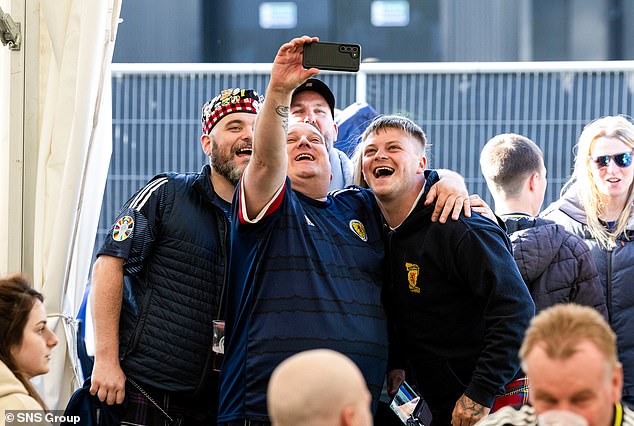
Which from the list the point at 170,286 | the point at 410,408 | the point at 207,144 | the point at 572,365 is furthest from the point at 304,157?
the point at 572,365

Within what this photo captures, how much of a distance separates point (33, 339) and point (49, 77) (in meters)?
1.31

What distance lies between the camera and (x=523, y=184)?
4488 mm

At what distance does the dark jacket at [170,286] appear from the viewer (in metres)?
3.83

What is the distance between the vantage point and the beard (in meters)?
4.05

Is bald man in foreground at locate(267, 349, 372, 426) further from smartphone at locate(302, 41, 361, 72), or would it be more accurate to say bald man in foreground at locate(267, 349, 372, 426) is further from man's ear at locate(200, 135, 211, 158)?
man's ear at locate(200, 135, 211, 158)

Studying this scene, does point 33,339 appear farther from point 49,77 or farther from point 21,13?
point 21,13

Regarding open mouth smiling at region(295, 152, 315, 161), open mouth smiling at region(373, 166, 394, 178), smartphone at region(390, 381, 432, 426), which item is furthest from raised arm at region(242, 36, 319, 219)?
smartphone at region(390, 381, 432, 426)

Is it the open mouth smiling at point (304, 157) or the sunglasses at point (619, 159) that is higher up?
the open mouth smiling at point (304, 157)

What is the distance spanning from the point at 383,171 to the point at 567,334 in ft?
4.67

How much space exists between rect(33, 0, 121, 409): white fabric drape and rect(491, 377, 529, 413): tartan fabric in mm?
1834

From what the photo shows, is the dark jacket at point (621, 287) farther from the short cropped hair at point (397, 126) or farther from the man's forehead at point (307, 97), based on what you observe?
the man's forehead at point (307, 97)

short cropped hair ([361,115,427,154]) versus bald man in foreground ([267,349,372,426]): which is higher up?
short cropped hair ([361,115,427,154])

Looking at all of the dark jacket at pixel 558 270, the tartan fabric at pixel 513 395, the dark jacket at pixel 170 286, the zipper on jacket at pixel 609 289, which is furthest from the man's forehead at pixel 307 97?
the tartan fabric at pixel 513 395

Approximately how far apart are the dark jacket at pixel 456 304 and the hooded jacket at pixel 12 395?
53.6 inches
